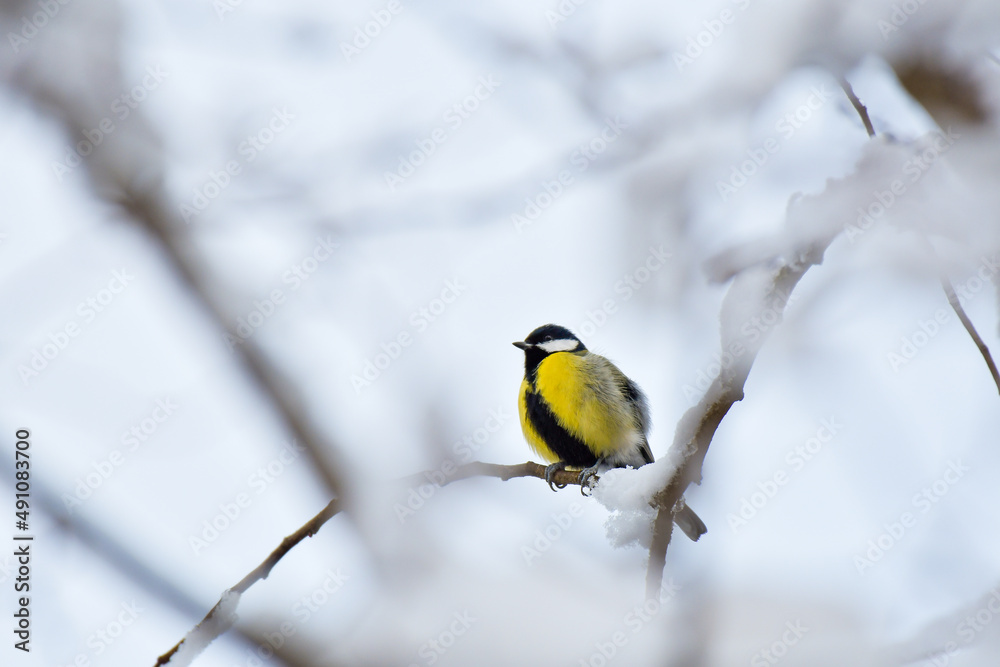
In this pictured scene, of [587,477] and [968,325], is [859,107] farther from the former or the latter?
[587,477]

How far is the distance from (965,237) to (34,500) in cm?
215

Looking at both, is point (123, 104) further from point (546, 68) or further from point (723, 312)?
point (723, 312)

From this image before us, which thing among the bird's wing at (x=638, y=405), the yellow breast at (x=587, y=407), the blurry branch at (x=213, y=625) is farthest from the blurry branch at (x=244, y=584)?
the bird's wing at (x=638, y=405)

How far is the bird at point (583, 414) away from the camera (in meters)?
4.40

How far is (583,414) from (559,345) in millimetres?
984

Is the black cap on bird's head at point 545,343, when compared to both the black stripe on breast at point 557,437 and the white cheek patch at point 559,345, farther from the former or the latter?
the black stripe on breast at point 557,437

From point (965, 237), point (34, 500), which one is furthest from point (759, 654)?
point (34, 500)

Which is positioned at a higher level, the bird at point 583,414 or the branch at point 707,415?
the branch at point 707,415

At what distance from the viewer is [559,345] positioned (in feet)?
17.4

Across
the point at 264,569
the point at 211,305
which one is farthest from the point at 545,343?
the point at 264,569

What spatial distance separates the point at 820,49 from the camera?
60.7 inches

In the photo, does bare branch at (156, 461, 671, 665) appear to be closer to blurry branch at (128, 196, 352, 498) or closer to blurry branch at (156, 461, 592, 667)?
blurry branch at (156, 461, 592, 667)

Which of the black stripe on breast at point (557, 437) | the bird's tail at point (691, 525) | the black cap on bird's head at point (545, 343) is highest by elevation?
the black cap on bird's head at point (545, 343)

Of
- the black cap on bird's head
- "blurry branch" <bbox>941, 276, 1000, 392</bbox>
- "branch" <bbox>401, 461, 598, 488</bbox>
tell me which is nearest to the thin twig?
"blurry branch" <bbox>941, 276, 1000, 392</bbox>
